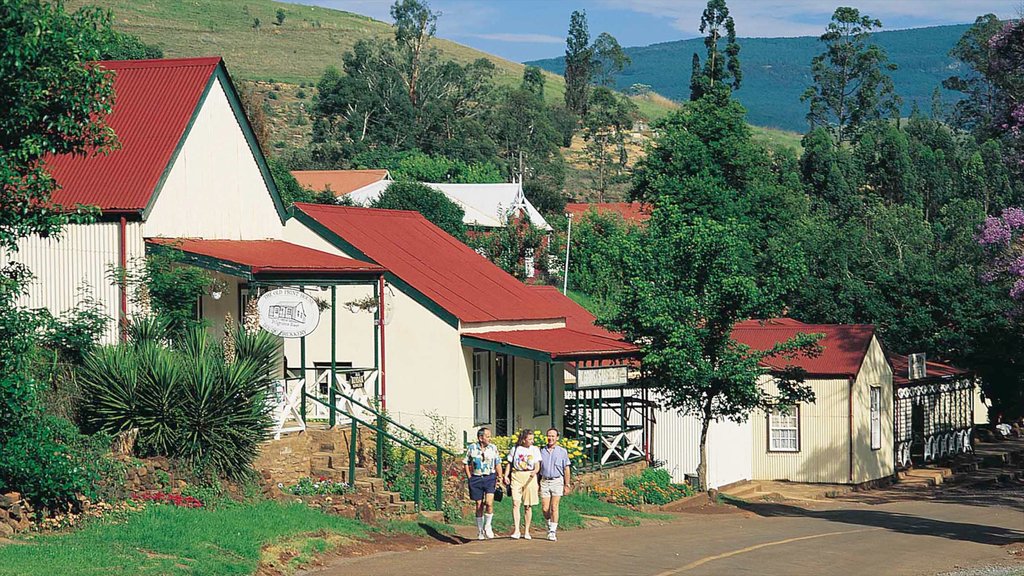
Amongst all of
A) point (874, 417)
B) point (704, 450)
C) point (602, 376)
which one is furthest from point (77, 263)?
point (874, 417)

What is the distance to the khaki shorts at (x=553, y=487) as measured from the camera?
810 inches

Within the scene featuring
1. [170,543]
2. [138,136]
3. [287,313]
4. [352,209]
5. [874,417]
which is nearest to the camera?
[170,543]

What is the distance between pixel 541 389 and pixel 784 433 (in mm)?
8714

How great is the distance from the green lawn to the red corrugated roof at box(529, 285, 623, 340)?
14828 millimetres

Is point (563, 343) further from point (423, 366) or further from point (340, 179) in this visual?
point (340, 179)

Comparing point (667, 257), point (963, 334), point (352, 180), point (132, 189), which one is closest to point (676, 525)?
point (667, 257)

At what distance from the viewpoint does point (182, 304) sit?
23.7 metres

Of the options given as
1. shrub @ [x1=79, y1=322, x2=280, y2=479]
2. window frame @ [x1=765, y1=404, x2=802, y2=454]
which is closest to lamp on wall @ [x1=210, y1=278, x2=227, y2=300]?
shrub @ [x1=79, y1=322, x2=280, y2=479]

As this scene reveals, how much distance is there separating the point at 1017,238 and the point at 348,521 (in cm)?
1564

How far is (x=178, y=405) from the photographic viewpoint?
773 inches

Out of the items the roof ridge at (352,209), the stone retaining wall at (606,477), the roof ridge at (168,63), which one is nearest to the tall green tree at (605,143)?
the roof ridge at (352,209)

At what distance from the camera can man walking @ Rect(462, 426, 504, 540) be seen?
2009 centimetres

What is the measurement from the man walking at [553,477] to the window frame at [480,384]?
8.73 m

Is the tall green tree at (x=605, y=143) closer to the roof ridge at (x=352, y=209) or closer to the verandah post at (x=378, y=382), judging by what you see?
the roof ridge at (x=352, y=209)
